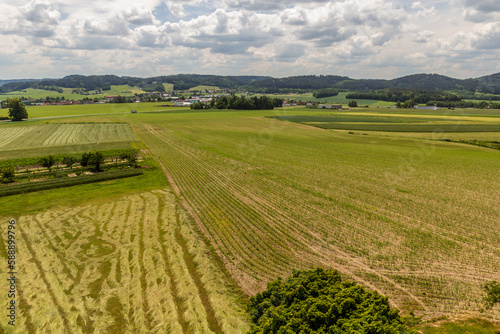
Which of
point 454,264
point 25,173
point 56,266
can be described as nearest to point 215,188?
point 56,266

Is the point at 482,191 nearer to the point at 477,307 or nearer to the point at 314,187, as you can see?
the point at 314,187

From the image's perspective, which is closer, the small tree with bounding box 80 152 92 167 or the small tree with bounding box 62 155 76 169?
the small tree with bounding box 80 152 92 167

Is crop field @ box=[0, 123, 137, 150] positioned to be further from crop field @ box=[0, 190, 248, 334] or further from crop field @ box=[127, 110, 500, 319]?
crop field @ box=[0, 190, 248, 334]

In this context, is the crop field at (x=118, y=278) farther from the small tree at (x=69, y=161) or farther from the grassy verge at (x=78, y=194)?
the small tree at (x=69, y=161)

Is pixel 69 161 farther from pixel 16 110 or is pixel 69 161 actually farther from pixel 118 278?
pixel 16 110

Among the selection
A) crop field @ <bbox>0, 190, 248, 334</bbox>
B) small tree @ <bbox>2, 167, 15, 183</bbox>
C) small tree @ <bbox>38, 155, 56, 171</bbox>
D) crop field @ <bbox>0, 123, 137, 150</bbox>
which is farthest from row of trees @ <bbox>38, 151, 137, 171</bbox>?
crop field @ <bbox>0, 123, 137, 150</bbox>

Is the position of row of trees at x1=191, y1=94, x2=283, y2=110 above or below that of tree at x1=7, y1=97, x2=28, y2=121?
above

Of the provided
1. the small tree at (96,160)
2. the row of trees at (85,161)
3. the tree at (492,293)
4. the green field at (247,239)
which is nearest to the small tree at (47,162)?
the row of trees at (85,161)
